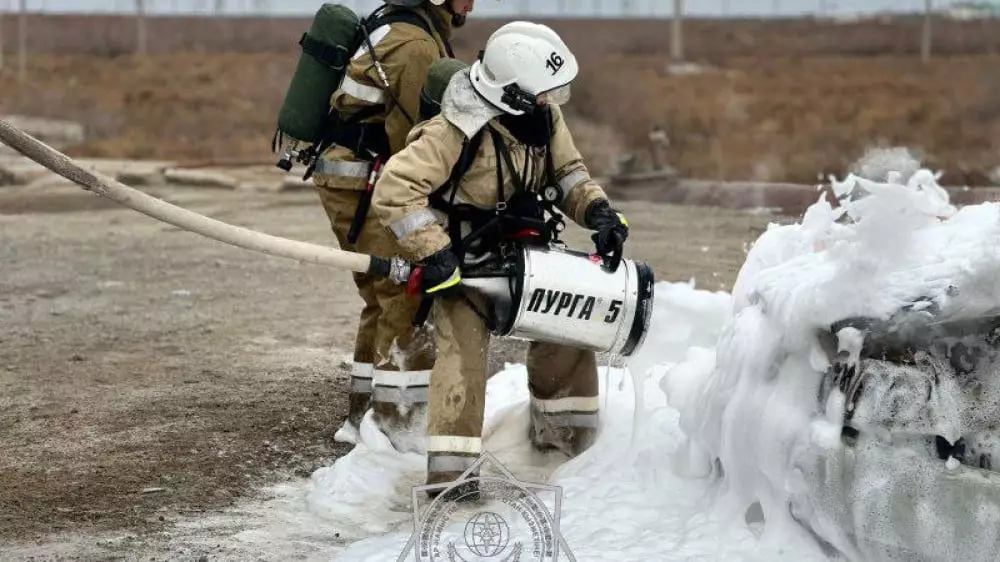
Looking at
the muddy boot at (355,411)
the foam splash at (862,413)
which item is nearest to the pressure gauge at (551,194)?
the foam splash at (862,413)

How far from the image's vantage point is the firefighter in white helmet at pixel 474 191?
464 cm

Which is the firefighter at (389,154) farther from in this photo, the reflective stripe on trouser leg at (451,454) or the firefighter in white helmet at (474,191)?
the reflective stripe on trouser leg at (451,454)

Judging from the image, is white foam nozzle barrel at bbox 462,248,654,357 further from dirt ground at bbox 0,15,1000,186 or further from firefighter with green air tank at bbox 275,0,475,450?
dirt ground at bbox 0,15,1000,186

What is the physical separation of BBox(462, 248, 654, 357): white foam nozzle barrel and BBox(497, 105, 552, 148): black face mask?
42 centimetres

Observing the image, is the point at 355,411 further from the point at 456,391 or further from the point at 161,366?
the point at 161,366

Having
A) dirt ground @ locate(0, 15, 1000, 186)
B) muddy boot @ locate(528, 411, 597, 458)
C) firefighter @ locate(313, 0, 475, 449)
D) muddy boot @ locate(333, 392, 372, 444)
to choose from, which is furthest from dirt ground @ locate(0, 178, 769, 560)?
dirt ground @ locate(0, 15, 1000, 186)

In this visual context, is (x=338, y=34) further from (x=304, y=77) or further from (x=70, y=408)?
(x=70, y=408)

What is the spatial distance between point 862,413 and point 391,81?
246cm

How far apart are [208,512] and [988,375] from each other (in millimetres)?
2705

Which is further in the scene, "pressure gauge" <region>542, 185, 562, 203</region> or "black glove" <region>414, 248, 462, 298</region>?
"pressure gauge" <region>542, 185, 562, 203</region>

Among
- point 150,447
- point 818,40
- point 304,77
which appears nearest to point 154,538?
point 150,447

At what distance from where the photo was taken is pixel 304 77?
18.5ft

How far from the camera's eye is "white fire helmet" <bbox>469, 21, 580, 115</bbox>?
4.68 metres

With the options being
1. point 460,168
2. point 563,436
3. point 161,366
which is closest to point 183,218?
point 460,168
